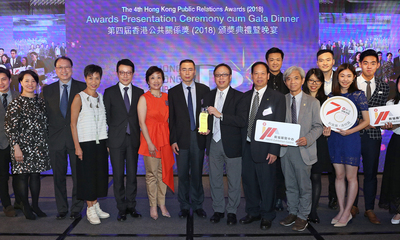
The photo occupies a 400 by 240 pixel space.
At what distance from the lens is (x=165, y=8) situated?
216 inches

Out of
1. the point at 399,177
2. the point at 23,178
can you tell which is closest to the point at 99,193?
the point at 23,178

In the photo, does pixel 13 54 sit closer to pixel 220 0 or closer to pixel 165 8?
pixel 165 8

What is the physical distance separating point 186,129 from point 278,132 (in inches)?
42.1

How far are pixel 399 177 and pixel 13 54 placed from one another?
6746mm

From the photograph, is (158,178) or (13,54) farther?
(13,54)

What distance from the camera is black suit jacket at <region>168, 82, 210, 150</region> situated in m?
3.44

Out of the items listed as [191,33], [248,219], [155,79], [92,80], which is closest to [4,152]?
[92,80]

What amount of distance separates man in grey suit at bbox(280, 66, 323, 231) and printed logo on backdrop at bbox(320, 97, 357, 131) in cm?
10

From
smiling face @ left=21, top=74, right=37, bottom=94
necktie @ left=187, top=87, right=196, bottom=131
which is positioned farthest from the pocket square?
smiling face @ left=21, top=74, right=37, bottom=94

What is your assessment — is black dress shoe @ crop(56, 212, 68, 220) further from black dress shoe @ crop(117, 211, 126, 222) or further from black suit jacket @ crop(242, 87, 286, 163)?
black suit jacket @ crop(242, 87, 286, 163)

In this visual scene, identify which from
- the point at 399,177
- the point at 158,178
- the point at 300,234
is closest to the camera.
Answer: the point at 300,234

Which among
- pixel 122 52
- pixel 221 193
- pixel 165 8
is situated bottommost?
pixel 221 193

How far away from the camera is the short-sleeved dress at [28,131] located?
3436mm

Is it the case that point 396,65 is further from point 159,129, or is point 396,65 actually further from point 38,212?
point 38,212
